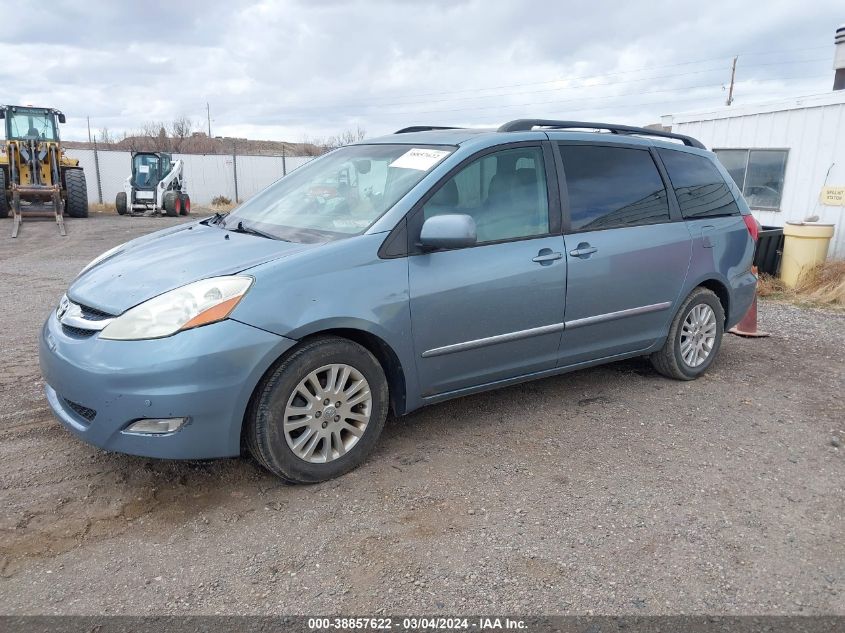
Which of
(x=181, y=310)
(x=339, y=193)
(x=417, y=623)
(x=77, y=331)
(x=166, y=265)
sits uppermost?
(x=339, y=193)

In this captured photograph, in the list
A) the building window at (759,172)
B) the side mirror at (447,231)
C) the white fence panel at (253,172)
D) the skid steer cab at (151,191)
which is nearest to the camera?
the side mirror at (447,231)

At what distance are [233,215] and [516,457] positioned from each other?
235cm

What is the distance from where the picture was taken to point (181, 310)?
2908mm

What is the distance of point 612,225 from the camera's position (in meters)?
4.22

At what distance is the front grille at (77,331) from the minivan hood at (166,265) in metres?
0.12

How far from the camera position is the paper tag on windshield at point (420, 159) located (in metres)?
3.66

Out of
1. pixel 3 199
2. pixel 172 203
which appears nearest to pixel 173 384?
pixel 3 199

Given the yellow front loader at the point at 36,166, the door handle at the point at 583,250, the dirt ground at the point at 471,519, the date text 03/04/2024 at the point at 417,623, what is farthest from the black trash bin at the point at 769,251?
the yellow front loader at the point at 36,166

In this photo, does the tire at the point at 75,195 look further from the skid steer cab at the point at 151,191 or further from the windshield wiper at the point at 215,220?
the windshield wiper at the point at 215,220

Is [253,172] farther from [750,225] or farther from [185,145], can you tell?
[750,225]

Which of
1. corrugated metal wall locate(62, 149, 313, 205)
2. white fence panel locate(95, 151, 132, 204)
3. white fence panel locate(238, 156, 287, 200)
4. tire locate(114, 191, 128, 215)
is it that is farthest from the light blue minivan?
white fence panel locate(238, 156, 287, 200)

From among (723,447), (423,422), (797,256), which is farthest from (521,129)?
(797,256)

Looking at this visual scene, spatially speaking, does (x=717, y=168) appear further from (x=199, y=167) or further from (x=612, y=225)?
(x=199, y=167)

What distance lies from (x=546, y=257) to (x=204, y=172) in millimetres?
27463
